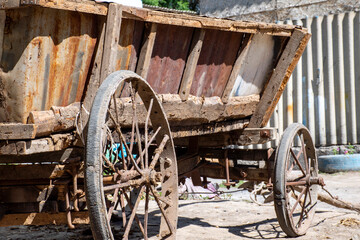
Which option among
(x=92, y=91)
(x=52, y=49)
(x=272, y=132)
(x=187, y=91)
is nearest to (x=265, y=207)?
(x=272, y=132)

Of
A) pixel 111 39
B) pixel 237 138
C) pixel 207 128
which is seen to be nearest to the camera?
pixel 111 39

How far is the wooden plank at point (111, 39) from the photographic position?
2.96 meters

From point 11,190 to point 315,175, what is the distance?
129 inches

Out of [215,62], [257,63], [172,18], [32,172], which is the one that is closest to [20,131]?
[32,172]

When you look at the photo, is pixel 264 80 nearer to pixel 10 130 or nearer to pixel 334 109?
pixel 10 130

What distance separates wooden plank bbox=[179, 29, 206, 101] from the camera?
381cm

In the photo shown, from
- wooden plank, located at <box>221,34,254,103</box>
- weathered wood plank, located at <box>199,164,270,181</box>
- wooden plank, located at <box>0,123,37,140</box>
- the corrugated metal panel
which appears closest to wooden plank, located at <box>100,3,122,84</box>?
wooden plank, located at <box>0,123,37,140</box>

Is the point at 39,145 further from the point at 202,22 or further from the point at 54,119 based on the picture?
the point at 202,22

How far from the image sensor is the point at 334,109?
9250mm

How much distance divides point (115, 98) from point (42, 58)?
0.56 m

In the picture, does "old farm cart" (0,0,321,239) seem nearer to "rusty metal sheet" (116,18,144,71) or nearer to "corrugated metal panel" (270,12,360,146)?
"rusty metal sheet" (116,18,144,71)

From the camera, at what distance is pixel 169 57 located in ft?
12.1

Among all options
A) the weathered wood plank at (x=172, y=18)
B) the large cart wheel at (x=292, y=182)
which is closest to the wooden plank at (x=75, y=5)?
the weathered wood plank at (x=172, y=18)

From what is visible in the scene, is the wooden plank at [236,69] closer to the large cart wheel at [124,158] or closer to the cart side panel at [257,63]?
the cart side panel at [257,63]
